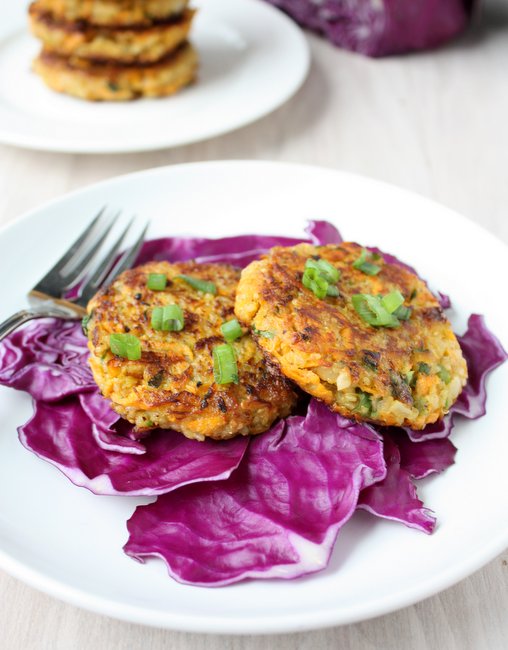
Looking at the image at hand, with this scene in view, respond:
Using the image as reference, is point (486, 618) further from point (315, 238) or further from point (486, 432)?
point (315, 238)

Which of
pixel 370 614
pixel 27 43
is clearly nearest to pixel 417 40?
pixel 27 43

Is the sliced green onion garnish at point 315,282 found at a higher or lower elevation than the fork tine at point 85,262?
higher

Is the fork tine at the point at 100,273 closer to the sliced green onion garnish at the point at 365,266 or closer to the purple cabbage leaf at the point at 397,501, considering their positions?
the sliced green onion garnish at the point at 365,266

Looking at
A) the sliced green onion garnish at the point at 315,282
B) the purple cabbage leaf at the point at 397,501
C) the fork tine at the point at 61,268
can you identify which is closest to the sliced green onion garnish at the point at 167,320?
the sliced green onion garnish at the point at 315,282

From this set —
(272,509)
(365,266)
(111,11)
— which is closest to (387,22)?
(111,11)

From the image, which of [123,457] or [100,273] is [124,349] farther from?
[100,273]

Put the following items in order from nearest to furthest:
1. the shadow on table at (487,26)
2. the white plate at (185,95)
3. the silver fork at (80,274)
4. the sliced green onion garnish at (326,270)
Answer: the sliced green onion garnish at (326,270) < the silver fork at (80,274) < the white plate at (185,95) < the shadow on table at (487,26)
